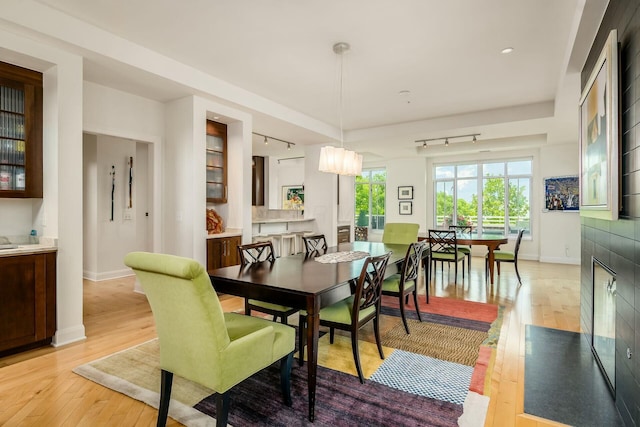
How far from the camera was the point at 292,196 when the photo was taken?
33.4 ft

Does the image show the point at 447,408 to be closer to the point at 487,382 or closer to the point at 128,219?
the point at 487,382

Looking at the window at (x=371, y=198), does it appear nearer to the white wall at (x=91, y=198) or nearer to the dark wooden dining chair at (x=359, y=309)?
the white wall at (x=91, y=198)

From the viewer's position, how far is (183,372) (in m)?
1.72

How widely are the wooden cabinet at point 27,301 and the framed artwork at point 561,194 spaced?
27.6 ft

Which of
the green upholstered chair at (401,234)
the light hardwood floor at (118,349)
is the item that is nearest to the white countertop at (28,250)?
the light hardwood floor at (118,349)

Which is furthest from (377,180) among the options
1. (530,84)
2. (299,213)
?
(530,84)

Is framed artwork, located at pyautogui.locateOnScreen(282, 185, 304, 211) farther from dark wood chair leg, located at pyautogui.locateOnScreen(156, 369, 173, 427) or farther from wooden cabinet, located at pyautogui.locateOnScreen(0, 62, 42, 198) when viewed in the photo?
dark wood chair leg, located at pyautogui.locateOnScreen(156, 369, 173, 427)

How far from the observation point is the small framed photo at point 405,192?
8.98 metres

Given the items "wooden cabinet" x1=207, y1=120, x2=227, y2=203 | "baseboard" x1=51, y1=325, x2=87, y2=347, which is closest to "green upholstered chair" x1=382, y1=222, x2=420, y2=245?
"wooden cabinet" x1=207, y1=120, x2=227, y2=203

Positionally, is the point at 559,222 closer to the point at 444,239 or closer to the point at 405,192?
the point at 405,192

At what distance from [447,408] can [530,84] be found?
410cm

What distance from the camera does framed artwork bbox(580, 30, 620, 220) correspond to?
191cm

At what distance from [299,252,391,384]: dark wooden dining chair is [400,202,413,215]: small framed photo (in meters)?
6.70

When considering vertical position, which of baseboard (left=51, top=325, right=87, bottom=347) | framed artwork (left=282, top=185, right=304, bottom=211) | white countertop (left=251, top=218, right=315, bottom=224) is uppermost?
framed artwork (left=282, top=185, right=304, bottom=211)
